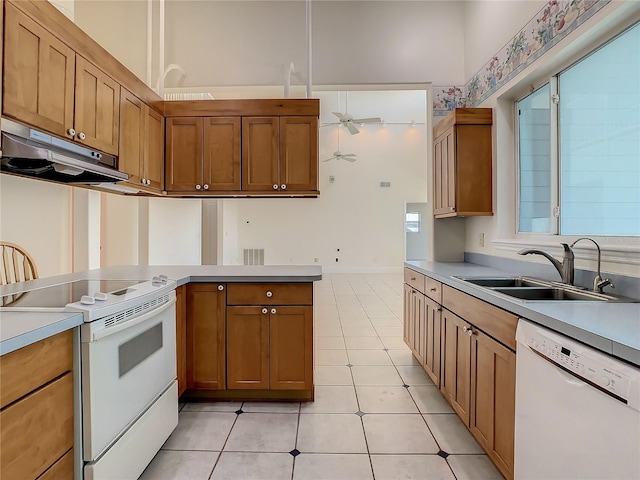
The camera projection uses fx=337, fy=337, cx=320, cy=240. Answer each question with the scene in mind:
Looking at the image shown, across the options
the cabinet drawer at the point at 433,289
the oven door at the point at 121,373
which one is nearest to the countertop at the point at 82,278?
the oven door at the point at 121,373

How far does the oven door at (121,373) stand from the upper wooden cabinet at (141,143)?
107 cm

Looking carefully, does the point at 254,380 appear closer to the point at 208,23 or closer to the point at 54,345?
the point at 54,345

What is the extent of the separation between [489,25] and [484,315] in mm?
2555

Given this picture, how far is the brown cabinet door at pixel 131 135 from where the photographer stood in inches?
86.5

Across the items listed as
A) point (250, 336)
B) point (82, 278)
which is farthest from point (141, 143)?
point (250, 336)

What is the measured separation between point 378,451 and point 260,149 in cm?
221

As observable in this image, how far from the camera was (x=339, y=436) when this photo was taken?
194cm

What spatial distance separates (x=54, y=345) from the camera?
3.72ft

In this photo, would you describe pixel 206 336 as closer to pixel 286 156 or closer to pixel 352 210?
pixel 286 156

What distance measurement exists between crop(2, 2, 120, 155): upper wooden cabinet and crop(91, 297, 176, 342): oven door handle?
97 centimetres

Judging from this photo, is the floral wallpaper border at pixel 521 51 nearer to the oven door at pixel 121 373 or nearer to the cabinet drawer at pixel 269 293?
the cabinet drawer at pixel 269 293

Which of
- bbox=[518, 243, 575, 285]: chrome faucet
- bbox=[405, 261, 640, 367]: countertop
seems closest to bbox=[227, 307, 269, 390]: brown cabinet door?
bbox=[405, 261, 640, 367]: countertop

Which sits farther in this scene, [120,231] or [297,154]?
[120,231]

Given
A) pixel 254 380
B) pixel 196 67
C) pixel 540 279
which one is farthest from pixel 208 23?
pixel 540 279
